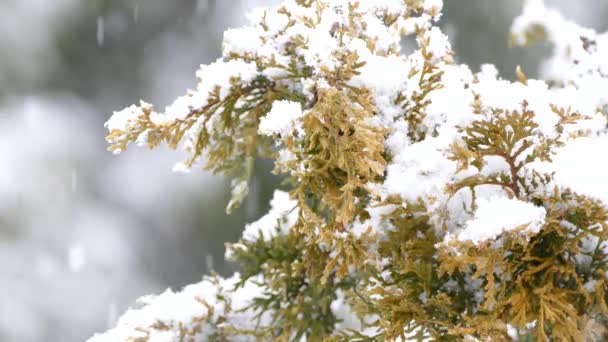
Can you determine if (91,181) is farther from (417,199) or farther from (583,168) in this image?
(583,168)

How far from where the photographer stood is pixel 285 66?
215cm

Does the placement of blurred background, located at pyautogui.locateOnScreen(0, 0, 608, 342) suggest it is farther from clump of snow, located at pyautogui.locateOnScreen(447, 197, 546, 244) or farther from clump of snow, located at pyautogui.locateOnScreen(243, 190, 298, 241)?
clump of snow, located at pyautogui.locateOnScreen(447, 197, 546, 244)

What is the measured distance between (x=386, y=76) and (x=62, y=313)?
1107cm

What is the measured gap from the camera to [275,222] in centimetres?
304

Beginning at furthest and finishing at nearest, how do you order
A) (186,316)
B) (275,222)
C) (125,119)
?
(275,222)
(186,316)
(125,119)

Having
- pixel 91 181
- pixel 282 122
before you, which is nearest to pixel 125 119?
pixel 282 122

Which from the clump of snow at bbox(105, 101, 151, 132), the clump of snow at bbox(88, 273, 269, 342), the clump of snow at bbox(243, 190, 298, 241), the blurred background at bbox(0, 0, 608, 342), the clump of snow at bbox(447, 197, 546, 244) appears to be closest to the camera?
the clump of snow at bbox(447, 197, 546, 244)

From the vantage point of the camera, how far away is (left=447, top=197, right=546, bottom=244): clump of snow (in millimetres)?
1579

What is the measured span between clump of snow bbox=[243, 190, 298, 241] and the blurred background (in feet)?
25.3

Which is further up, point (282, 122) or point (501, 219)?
point (282, 122)

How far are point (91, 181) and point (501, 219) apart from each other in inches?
435

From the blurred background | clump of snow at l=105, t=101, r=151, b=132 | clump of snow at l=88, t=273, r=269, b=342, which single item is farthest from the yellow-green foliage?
the blurred background

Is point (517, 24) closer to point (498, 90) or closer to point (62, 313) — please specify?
point (498, 90)

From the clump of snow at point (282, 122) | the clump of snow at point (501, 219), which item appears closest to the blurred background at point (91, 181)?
the clump of snow at point (282, 122)
